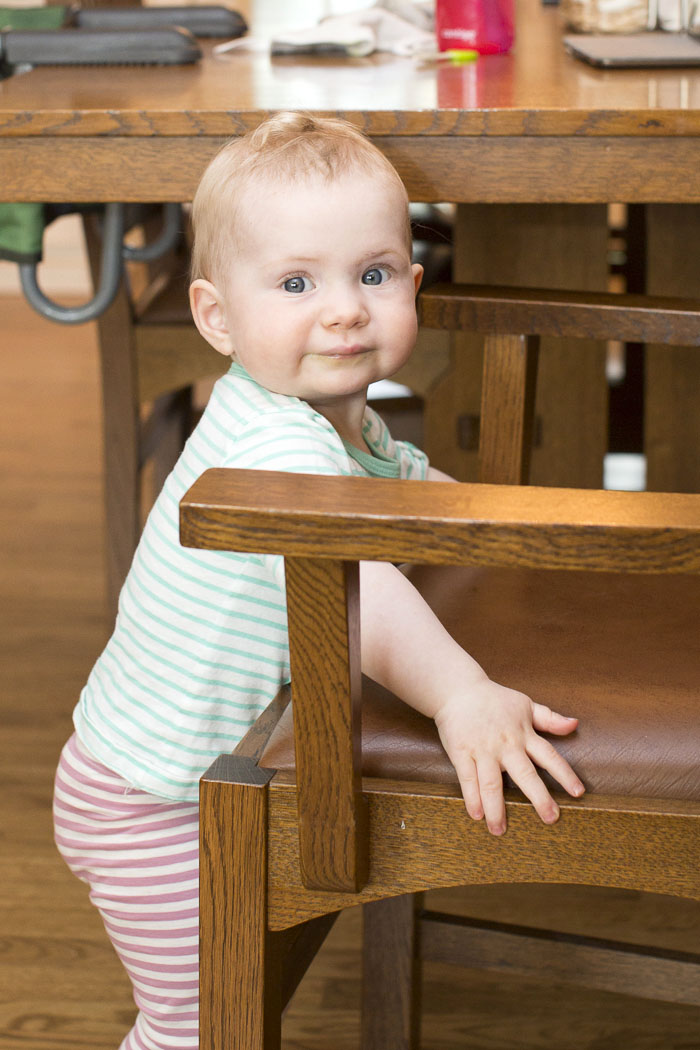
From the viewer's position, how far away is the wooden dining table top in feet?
3.43

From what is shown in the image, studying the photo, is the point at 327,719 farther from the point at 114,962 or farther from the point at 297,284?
the point at 114,962

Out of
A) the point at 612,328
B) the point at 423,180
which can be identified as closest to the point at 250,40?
the point at 423,180

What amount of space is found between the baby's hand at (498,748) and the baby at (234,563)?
0.16 ft

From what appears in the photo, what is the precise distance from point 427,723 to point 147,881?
292 mm

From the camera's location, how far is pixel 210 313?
0.93 meters

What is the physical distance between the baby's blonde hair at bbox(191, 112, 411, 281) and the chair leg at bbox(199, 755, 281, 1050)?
362mm

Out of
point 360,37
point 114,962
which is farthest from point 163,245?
point 114,962

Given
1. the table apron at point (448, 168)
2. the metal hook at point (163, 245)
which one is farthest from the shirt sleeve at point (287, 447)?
the metal hook at point (163, 245)

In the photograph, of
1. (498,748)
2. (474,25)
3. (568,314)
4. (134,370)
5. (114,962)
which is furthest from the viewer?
(134,370)

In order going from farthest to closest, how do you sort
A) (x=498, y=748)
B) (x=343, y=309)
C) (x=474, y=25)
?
1. (x=474, y=25)
2. (x=343, y=309)
3. (x=498, y=748)

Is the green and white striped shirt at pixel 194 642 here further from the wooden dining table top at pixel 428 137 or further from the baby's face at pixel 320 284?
the wooden dining table top at pixel 428 137

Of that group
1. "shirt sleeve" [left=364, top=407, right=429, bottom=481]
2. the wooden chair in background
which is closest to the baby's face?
"shirt sleeve" [left=364, top=407, right=429, bottom=481]

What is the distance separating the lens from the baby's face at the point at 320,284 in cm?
85

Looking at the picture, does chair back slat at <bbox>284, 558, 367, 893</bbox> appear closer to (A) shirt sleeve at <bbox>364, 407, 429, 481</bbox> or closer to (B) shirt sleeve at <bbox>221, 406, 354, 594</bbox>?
(B) shirt sleeve at <bbox>221, 406, 354, 594</bbox>
